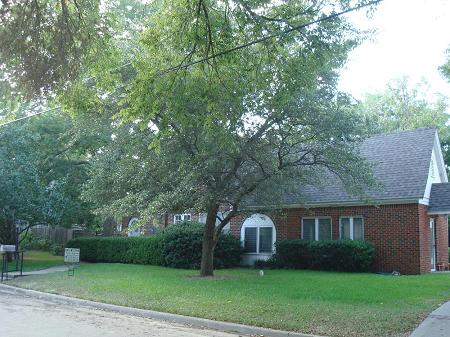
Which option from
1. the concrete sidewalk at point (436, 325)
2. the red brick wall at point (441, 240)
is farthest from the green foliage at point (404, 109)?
the concrete sidewalk at point (436, 325)

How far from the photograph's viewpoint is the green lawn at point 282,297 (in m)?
9.79

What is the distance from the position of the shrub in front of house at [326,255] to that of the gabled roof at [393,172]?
188 centimetres

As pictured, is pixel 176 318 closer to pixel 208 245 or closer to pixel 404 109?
pixel 208 245

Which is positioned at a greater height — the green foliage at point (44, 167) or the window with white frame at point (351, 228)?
the green foliage at point (44, 167)

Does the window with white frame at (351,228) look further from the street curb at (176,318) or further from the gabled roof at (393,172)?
the street curb at (176,318)

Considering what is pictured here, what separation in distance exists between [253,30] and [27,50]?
4.64m

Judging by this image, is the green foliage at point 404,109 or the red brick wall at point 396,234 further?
the green foliage at point 404,109

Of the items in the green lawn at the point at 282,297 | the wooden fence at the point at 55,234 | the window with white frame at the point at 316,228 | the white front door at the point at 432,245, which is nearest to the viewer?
the green lawn at the point at 282,297

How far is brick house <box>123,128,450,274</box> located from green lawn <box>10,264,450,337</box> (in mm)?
3182

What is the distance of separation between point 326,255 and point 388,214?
3.10 meters

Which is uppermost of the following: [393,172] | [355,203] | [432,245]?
[393,172]

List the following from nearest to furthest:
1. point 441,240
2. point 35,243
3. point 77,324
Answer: point 77,324, point 441,240, point 35,243

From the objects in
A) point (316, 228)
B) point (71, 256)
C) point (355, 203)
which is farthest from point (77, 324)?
point (316, 228)

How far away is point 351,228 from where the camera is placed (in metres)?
22.4
